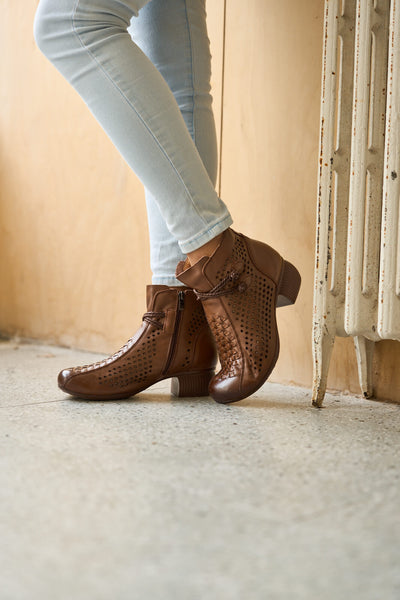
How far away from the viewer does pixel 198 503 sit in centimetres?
58

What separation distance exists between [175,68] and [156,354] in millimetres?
508

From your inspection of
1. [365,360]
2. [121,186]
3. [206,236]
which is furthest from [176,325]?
[121,186]

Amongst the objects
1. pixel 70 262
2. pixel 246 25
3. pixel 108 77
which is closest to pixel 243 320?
pixel 108 77

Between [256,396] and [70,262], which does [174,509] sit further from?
[70,262]

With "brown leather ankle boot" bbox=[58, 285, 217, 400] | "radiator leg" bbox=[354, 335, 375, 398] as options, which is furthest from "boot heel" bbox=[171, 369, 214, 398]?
"radiator leg" bbox=[354, 335, 375, 398]

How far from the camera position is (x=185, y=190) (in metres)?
0.92

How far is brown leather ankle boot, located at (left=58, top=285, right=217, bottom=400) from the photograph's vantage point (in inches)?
40.3

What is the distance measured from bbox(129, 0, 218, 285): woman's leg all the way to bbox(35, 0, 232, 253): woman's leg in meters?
0.16

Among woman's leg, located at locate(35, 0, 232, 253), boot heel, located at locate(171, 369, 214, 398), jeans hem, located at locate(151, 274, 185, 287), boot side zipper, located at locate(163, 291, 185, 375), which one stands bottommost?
boot heel, located at locate(171, 369, 214, 398)

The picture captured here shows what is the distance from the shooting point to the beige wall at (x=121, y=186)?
3.99 ft

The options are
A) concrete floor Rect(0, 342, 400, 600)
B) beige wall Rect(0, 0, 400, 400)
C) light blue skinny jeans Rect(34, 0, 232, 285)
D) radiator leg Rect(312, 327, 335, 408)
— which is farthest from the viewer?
beige wall Rect(0, 0, 400, 400)

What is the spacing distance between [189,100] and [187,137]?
0.20 meters

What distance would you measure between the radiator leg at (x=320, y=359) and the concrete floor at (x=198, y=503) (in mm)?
45

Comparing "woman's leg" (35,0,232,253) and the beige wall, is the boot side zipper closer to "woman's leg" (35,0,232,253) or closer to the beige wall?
"woman's leg" (35,0,232,253)
